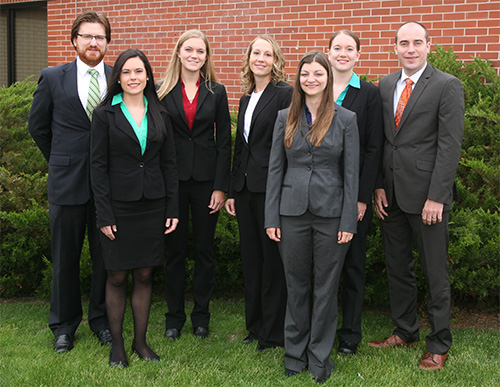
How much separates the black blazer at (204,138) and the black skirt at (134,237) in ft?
1.62

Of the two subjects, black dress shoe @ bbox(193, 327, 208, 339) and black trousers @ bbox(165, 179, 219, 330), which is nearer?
black trousers @ bbox(165, 179, 219, 330)

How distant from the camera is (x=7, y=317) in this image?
531 centimetres

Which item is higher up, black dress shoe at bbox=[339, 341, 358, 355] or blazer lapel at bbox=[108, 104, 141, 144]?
blazer lapel at bbox=[108, 104, 141, 144]

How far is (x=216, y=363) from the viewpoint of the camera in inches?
168

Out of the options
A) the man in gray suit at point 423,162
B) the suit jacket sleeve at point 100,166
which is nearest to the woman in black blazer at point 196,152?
the suit jacket sleeve at point 100,166

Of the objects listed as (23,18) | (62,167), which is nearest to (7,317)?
(62,167)

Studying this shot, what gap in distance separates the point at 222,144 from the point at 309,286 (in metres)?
1.34

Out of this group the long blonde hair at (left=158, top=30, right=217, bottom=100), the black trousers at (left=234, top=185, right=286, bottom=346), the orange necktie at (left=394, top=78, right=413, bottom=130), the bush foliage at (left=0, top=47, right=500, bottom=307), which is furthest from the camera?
the bush foliage at (left=0, top=47, right=500, bottom=307)

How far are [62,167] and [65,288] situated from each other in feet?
3.17

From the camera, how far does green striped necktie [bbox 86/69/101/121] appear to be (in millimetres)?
4375

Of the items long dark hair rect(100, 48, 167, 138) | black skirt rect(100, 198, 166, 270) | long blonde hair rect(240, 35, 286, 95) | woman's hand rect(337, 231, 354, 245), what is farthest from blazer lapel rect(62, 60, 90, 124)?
woman's hand rect(337, 231, 354, 245)

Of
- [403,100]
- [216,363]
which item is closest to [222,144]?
[403,100]

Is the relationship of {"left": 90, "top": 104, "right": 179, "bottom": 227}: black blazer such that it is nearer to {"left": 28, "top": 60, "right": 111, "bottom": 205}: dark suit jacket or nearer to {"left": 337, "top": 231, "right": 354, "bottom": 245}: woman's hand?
{"left": 28, "top": 60, "right": 111, "bottom": 205}: dark suit jacket

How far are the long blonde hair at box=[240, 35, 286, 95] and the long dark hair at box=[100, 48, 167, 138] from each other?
70 centimetres
